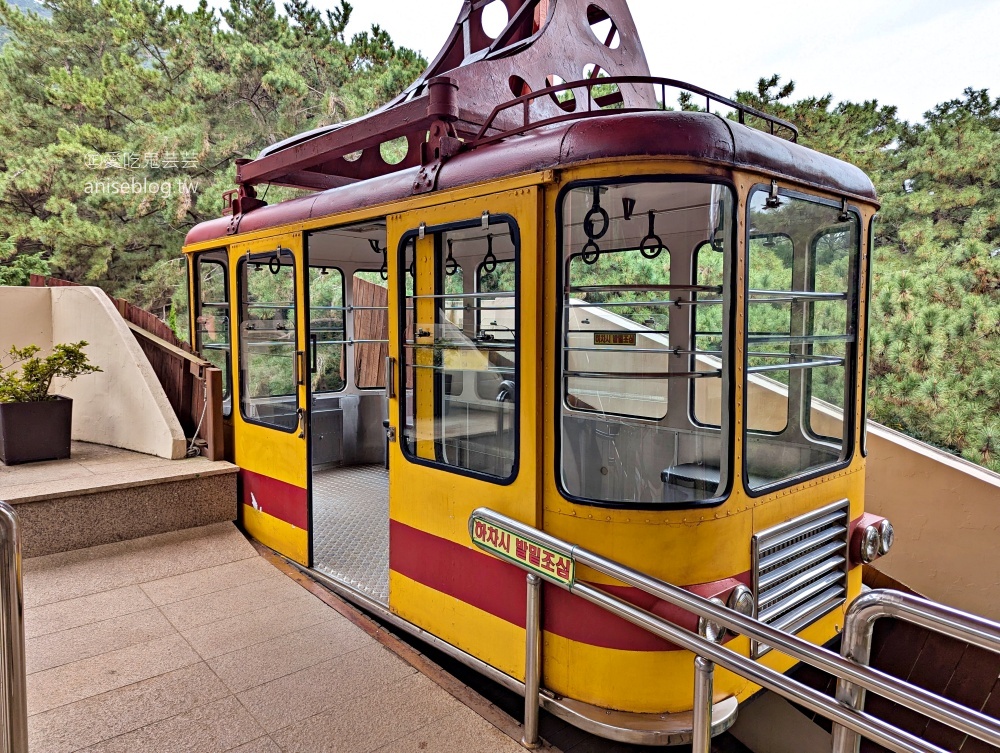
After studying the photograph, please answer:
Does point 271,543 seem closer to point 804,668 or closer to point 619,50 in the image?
point 804,668

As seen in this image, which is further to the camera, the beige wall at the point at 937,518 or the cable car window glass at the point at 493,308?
the beige wall at the point at 937,518

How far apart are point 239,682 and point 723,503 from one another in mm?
2060

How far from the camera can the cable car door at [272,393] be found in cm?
399

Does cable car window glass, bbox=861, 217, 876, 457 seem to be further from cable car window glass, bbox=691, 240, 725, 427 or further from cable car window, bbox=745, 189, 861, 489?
cable car window glass, bbox=691, 240, 725, 427

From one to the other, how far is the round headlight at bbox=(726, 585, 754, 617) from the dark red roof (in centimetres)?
143

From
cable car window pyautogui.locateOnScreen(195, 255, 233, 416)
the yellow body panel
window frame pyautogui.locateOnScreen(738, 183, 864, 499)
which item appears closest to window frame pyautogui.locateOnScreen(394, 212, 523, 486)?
the yellow body panel

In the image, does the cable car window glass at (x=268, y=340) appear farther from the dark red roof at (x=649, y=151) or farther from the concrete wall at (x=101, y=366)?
the dark red roof at (x=649, y=151)

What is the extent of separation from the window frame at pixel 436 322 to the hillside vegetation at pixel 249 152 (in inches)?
291

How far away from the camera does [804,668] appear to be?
113 inches

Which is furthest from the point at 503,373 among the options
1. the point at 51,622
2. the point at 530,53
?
the point at 51,622

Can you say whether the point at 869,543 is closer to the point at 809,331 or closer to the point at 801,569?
the point at 801,569

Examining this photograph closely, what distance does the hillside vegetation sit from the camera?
859 centimetres

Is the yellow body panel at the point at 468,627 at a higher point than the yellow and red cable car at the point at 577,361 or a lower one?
lower

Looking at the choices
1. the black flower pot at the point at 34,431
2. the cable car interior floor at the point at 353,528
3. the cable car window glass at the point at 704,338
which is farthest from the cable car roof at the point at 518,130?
the cable car interior floor at the point at 353,528
